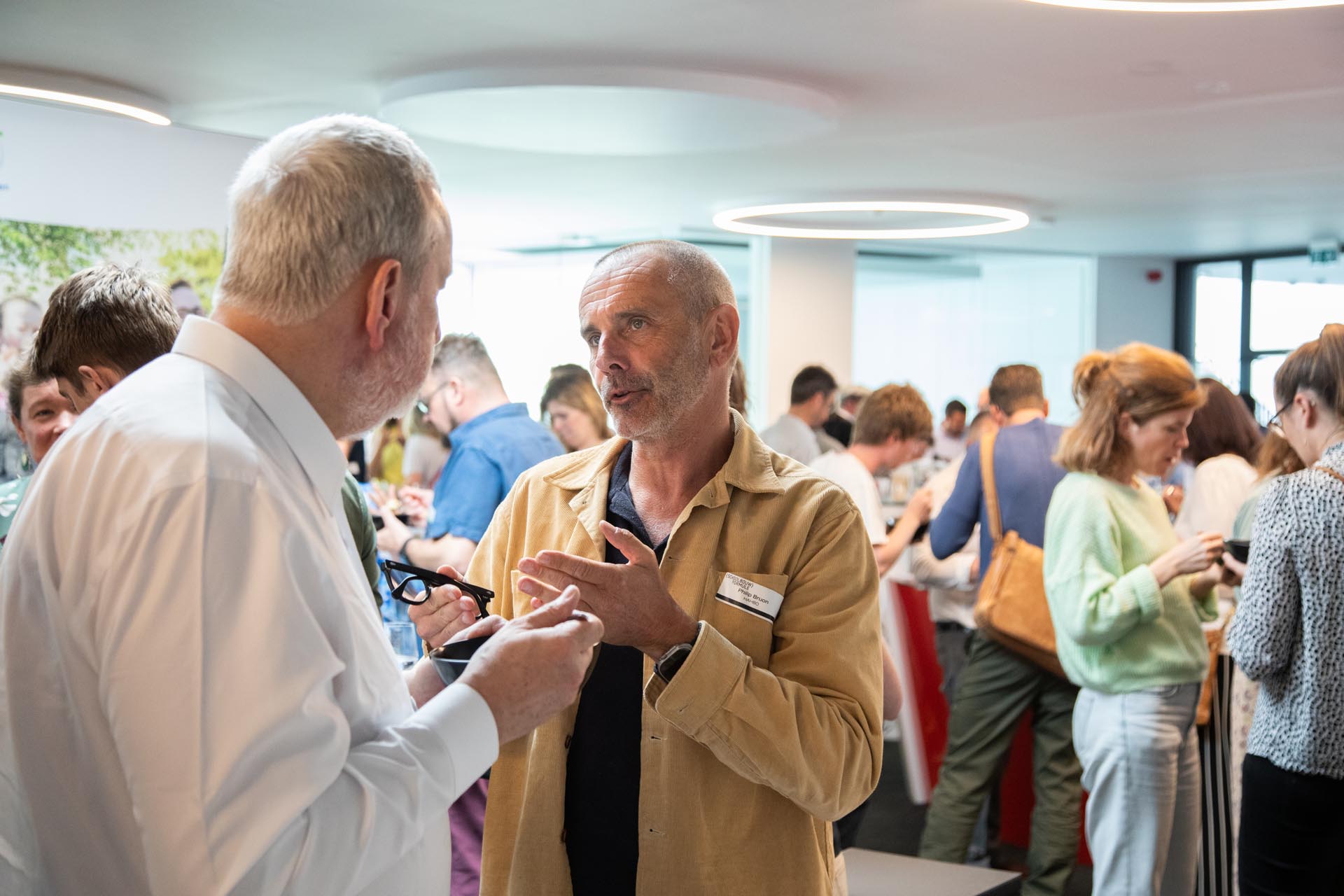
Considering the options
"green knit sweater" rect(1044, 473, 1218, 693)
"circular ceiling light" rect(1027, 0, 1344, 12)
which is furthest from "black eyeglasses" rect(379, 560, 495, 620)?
"circular ceiling light" rect(1027, 0, 1344, 12)

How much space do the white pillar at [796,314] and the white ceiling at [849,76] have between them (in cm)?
185

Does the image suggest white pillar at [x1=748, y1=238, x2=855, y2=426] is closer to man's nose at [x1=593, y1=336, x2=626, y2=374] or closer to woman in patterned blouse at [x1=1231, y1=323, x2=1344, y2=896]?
woman in patterned blouse at [x1=1231, y1=323, x2=1344, y2=896]

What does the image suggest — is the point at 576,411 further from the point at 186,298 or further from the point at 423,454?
the point at 186,298

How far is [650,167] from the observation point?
25.6 ft

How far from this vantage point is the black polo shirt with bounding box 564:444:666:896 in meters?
1.71

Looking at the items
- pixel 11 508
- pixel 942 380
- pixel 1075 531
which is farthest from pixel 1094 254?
pixel 11 508

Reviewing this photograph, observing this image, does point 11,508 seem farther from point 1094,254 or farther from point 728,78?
point 1094,254

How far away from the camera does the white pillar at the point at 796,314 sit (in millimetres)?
10625

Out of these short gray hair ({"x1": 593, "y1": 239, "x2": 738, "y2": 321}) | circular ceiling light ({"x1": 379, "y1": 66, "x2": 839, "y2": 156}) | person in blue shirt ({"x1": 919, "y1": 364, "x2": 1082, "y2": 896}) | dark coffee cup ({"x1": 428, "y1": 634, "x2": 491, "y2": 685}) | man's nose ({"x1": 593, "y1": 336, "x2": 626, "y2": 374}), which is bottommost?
person in blue shirt ({"x1": 919, "y1": 364, "x2": 1082, "y2": 896})

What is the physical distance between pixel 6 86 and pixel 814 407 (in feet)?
14.2

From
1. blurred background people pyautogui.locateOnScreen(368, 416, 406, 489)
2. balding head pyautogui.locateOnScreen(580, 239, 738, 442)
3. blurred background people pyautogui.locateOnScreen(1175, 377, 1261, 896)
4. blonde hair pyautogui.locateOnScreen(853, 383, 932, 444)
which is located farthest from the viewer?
blurred background people pyautogui.locateOnScreen(368, 416, 406, 489)

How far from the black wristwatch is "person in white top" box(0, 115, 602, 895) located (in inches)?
10.9

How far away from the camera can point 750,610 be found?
1.68 m

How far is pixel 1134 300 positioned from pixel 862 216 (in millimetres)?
4746
